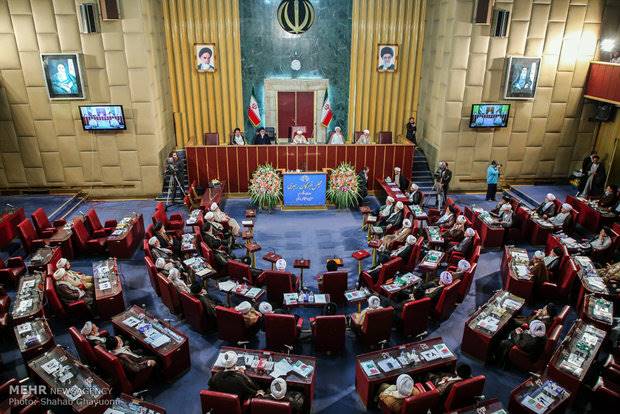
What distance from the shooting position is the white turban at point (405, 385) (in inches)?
254

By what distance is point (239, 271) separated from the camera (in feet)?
33.1

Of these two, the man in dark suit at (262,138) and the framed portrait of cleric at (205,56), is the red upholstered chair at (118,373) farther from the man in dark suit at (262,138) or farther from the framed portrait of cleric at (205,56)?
the framed portrait of cleric at (205,56)

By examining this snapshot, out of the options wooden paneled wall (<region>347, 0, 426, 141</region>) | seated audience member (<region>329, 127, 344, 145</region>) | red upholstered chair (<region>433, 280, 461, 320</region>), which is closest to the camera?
red upholstered chair (<region>433, 280, 461, 320</region>)

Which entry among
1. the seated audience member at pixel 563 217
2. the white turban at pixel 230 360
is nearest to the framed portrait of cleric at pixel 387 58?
the seated audience member at pixel 563 217

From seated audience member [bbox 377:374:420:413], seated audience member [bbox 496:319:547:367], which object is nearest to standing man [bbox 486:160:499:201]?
seated audience member [bbox 496:319:547:367]

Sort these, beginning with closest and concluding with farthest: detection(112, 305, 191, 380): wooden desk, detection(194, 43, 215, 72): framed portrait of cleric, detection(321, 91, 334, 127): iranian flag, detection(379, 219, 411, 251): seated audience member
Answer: detection(112, 305, 191, 380): wooden desk < detection(379, 219, 411, 251): seated audience member < detection(194, 43, 215, 72): framed portrait of cleric < detection(321, 91, 334, 127): iranian flag

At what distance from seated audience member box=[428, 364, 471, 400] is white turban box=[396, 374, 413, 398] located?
51 centimetres

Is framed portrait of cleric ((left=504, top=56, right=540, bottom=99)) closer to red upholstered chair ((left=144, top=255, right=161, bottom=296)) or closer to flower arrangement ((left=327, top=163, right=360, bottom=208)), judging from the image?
flower arrangement ((left=327, top=163, right=360, bottom=208))

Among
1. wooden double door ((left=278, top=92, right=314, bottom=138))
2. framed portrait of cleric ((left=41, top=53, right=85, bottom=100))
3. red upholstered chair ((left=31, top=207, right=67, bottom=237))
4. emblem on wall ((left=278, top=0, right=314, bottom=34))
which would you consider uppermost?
emblem on wall ((left=278, top=0, right=314, bottom=34))

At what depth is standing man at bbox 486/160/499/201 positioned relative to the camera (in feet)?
49.7

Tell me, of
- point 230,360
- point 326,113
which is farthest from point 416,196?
point 230,360

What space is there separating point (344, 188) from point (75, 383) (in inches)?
392

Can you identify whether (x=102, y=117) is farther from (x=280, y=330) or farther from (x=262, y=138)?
(x=280, y=330)

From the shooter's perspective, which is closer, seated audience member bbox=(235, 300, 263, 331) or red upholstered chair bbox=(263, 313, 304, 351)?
red upholstered chair bbox=(263, 313, 304, 351)
